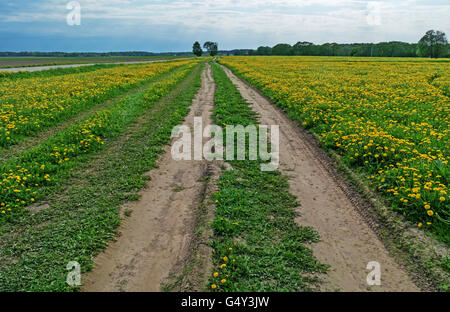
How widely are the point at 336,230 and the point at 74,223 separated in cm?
458

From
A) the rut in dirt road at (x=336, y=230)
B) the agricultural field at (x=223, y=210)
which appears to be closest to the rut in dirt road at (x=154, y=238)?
the agricultural field at (x=223, y=210)

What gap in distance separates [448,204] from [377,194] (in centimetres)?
120

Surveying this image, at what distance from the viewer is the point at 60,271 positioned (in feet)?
Answer: 12.6

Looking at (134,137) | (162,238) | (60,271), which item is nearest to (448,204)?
(162,238)

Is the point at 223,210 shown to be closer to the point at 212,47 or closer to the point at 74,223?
the point at 74,223

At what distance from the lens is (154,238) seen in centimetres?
467

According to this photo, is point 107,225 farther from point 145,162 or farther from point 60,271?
point 145,162

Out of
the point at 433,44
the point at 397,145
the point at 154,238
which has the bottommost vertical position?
the point at 154,238

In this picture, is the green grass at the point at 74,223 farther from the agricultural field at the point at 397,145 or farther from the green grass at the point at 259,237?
the agricultural field at the point at 397,145

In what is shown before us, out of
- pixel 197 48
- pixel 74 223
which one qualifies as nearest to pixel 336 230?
pixel 74 223

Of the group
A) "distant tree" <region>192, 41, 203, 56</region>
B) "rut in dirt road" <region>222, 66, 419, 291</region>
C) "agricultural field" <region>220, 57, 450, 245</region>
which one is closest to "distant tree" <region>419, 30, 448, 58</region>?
"distant tree" <region>192, 41, 203, 56</region>

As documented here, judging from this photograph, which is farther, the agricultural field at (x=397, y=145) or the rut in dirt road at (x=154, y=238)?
the agricultural field at (x=397, y=145)

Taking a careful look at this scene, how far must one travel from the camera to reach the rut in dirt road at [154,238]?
3805 mm

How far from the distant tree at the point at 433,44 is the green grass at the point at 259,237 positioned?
12010 cm
